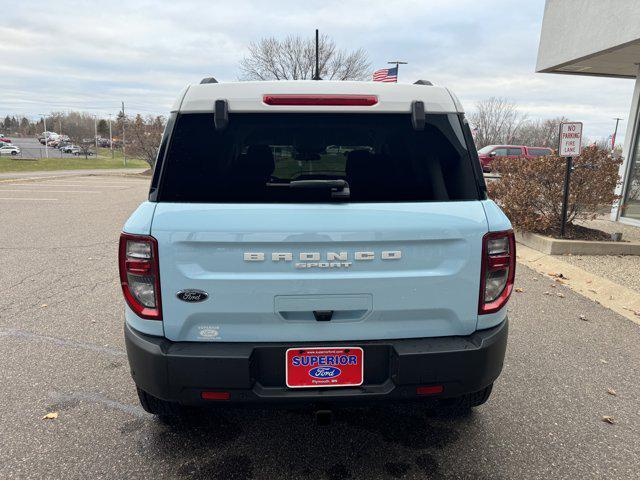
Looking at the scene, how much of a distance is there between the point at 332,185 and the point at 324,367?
2.71 feet

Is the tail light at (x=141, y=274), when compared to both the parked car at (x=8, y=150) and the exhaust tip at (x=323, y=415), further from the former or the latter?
the parked car at (x=8, y=150)

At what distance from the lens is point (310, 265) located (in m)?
2.00

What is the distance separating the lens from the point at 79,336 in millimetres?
4027

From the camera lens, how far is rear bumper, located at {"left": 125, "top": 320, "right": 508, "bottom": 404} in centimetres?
200

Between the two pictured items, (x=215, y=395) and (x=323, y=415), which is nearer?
(x=215, y=395)

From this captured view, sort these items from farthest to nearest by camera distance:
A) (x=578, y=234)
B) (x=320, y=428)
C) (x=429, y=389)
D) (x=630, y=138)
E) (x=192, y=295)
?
(x=630, y=138)
(x=578, y=234)
(x=320, y=428)
(x=429, y=389)
(x=192, y=295)

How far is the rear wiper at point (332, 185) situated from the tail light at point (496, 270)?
2.19 ft

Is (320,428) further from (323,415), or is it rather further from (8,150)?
(8,150)

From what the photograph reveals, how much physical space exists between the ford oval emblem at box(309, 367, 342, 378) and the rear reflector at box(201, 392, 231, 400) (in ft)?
1.28

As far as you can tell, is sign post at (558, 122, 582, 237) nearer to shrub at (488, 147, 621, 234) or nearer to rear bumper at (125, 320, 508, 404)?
shrub at (488, 147, 621, 234)


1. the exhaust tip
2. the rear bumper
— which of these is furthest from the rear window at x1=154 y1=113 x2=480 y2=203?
the exhaust tip

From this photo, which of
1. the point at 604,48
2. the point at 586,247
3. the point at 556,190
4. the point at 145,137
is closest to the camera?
the point at 586,247

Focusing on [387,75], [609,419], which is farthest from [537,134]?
[609,419]

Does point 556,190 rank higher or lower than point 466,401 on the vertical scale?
higher
